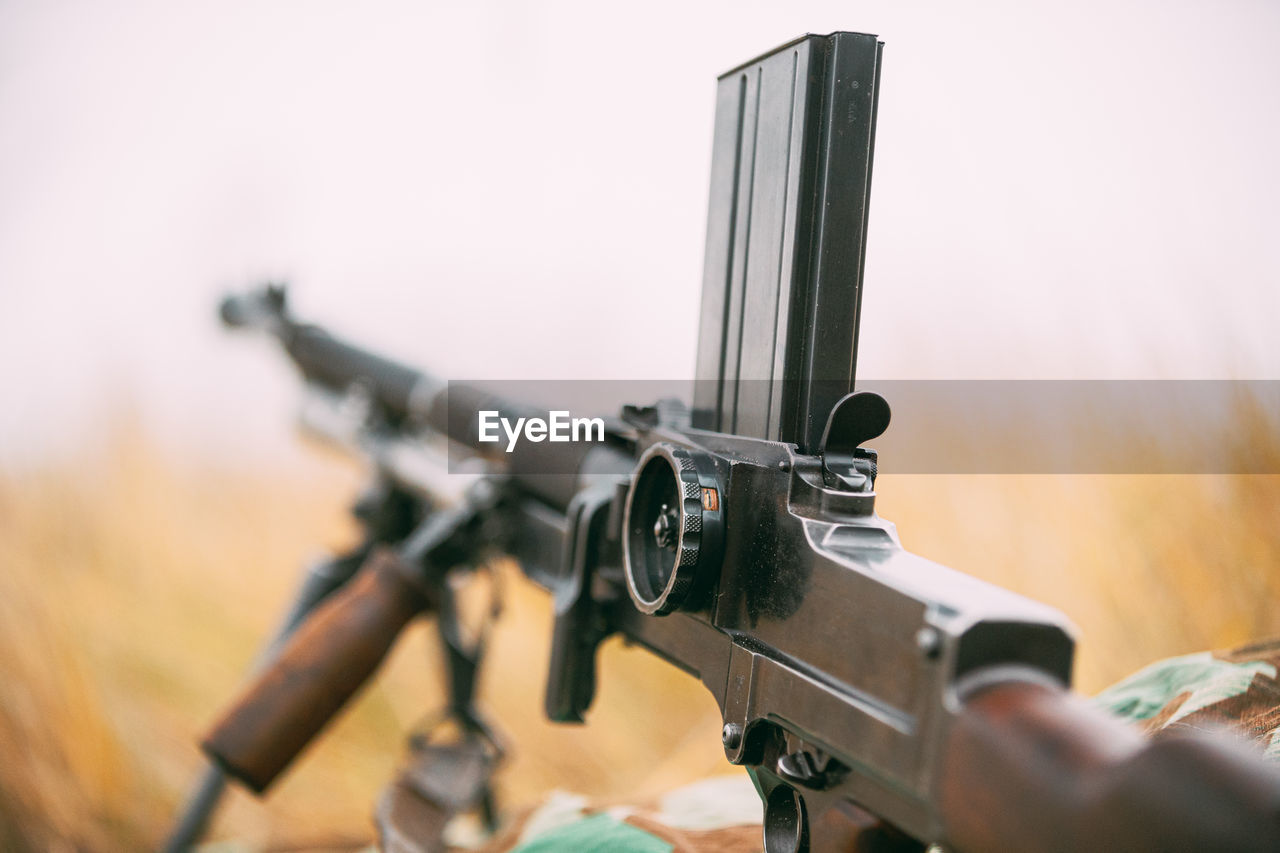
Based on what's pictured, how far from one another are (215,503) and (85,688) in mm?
498

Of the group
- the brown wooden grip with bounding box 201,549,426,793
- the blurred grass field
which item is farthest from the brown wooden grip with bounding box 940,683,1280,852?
the blurred grass field

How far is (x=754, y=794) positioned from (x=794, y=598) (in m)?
0.57

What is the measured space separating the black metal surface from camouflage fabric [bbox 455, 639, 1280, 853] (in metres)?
0.43

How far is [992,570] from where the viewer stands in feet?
4.89

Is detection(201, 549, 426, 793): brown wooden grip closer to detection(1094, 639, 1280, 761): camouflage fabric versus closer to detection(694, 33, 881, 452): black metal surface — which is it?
detection(694, 33, 881, 452): black metal surface

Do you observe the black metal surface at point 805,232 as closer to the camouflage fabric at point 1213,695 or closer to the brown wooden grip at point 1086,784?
the brown wooden grip at point 1086,784

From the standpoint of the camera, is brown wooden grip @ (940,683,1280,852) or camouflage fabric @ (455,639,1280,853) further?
camouflage fabric @ (455,639,1280,853)

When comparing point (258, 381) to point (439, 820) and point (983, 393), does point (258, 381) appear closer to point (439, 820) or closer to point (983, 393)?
point (439, 820)

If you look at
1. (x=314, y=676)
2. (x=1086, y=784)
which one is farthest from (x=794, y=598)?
(x=314, y=676)

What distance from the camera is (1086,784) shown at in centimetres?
41

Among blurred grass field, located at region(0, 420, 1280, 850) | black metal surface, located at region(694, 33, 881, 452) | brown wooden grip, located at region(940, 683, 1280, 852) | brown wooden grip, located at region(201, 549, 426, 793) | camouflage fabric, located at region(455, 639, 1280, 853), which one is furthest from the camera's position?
blurred grass field, located at region(0, 420, 1280, 850)

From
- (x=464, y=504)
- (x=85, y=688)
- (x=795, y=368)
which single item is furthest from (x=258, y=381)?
(x=795, y=368)

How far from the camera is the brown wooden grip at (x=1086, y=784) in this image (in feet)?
1.20

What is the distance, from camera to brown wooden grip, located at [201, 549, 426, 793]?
3.66 feet
